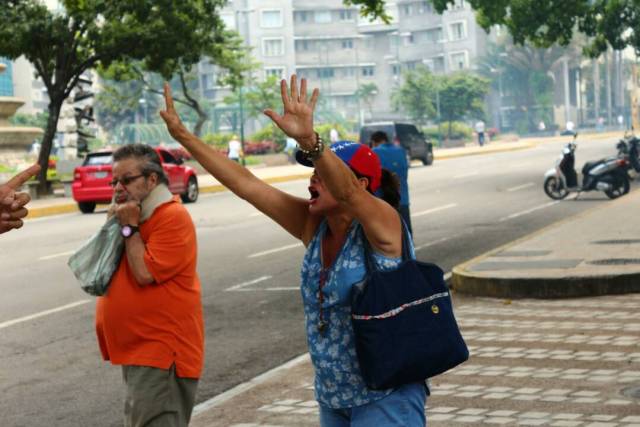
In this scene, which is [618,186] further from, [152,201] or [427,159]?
[427,159]

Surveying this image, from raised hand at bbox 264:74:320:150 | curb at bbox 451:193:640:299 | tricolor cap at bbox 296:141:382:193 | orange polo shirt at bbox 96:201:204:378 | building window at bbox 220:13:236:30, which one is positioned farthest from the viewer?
building window at bbox 220:13:236:30

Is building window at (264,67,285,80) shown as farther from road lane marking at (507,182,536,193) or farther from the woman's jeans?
the woman's jeans

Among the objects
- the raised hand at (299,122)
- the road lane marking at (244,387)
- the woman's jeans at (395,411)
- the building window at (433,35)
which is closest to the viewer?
the raised hand at (299,122)

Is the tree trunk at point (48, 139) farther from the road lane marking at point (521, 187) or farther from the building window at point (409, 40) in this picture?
the building window at point (409, 40)

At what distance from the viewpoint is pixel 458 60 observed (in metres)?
155

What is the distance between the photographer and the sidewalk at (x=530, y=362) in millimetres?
7875

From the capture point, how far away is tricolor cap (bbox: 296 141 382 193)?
4652 mm

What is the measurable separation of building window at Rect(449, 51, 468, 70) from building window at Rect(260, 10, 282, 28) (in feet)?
67.6

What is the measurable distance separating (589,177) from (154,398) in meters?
23.5

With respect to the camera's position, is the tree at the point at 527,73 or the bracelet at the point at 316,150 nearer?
the bracelet at the point at 316,150

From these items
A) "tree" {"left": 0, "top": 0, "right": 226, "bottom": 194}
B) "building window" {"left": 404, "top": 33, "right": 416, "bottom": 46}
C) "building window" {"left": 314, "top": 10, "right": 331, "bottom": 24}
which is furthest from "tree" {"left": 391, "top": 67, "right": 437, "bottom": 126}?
"tree" {"left": 0, "top": 0, "right": 226, "bottom": 194}

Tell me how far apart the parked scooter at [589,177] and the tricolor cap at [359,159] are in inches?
933

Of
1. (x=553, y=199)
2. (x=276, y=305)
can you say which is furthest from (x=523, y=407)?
(x=553, y=199)

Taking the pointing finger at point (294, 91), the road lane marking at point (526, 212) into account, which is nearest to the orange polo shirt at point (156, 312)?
the pointing finger at point (294, 91)
